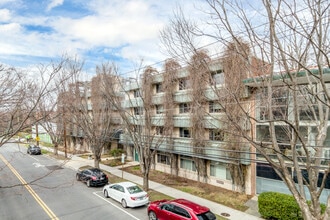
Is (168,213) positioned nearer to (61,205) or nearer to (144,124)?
(61,205)

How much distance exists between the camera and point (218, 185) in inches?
787

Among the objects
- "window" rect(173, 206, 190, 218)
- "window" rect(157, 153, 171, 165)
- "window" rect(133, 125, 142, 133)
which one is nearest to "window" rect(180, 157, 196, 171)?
"window" rect(157, 153, 171, 165)

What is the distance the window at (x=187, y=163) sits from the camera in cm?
2230

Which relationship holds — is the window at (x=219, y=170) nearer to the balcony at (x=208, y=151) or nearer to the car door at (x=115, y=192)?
the balcony at (x=208, y=151)

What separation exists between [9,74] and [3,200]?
13004 mm

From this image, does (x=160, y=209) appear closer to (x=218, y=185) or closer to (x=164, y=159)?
(x=218, y=185)

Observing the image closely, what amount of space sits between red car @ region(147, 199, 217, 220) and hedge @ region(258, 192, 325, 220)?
13.2 feet

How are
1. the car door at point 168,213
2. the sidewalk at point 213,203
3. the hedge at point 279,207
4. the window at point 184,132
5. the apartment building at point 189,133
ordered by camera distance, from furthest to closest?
the window at point 184,132, the apartment building at point 189,133, the sidewalk at point 213,203, the hedge at point 279,207, the car door at point 168,213

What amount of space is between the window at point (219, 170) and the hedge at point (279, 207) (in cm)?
564

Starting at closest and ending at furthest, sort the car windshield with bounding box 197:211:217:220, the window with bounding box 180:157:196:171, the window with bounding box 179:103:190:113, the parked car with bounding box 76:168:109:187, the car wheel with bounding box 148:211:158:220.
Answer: the car windshield with bounding box 197:211:217:220, the car wheel with bounding box 148:211:158:220, the parked car with bounding box 76:168:109:187, the window with bounding box 180:157:196:171, the window with bounding box 179:103:190:113

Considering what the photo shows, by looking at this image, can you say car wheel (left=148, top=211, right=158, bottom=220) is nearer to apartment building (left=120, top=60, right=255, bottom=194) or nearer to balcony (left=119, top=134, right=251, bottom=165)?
balcony (left=119, top=134, right=251, bottom=165)

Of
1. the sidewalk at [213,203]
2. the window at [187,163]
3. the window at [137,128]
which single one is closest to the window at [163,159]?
the window at [187,163]

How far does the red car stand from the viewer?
36.4 ft

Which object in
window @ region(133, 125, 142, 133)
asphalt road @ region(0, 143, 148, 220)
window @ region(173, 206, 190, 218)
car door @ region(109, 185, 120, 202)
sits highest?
window @ region(133, 125, 142, 133)
